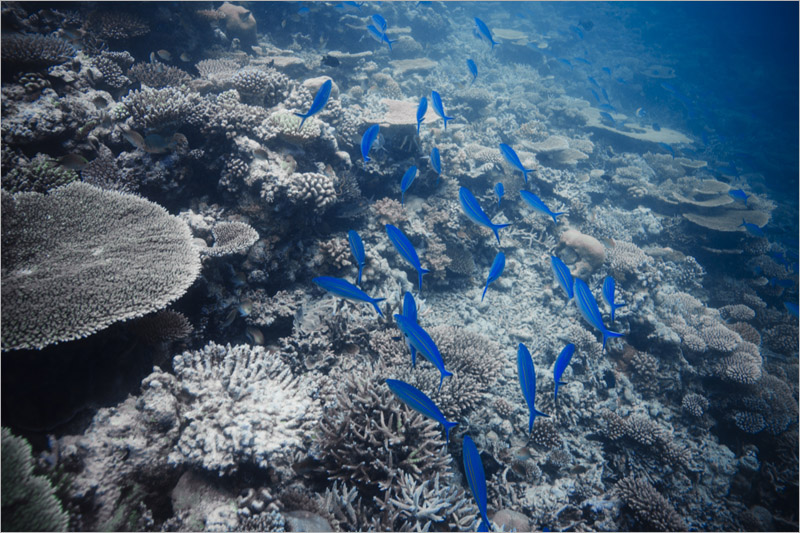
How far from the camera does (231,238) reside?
3.99 metres

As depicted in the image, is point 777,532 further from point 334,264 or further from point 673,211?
point 673,211

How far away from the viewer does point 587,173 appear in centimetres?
1198

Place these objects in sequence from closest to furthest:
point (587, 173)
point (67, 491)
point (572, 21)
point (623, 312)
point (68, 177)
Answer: point (67, 491), point (68, 177), point (623, 312), point (587, 173), point (572, 21)

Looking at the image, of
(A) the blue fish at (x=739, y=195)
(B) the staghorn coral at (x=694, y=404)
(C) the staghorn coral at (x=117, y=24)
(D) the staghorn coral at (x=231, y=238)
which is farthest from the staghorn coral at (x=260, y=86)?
(A) the blue fish at (x=739, y=195)

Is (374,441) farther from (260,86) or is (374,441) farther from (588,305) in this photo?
(260,86)

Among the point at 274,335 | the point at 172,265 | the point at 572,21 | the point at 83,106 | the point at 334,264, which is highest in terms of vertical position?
the point at 572,21

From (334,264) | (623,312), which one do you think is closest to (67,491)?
(334,264)

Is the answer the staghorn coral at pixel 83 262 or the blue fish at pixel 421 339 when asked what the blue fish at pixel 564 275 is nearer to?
the blue fish at pixel 421 339

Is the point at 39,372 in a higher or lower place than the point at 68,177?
lower

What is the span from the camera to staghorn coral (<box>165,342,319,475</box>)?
2520 millimetres

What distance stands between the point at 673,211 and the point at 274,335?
1526 cm

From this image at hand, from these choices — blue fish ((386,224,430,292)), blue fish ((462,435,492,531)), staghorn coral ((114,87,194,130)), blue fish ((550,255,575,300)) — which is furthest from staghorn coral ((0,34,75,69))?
blue fish ((550,255,575,300))

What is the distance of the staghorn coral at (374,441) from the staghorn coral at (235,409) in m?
0.25

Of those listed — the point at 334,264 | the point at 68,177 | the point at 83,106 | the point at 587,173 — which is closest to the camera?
the point at 68,177
